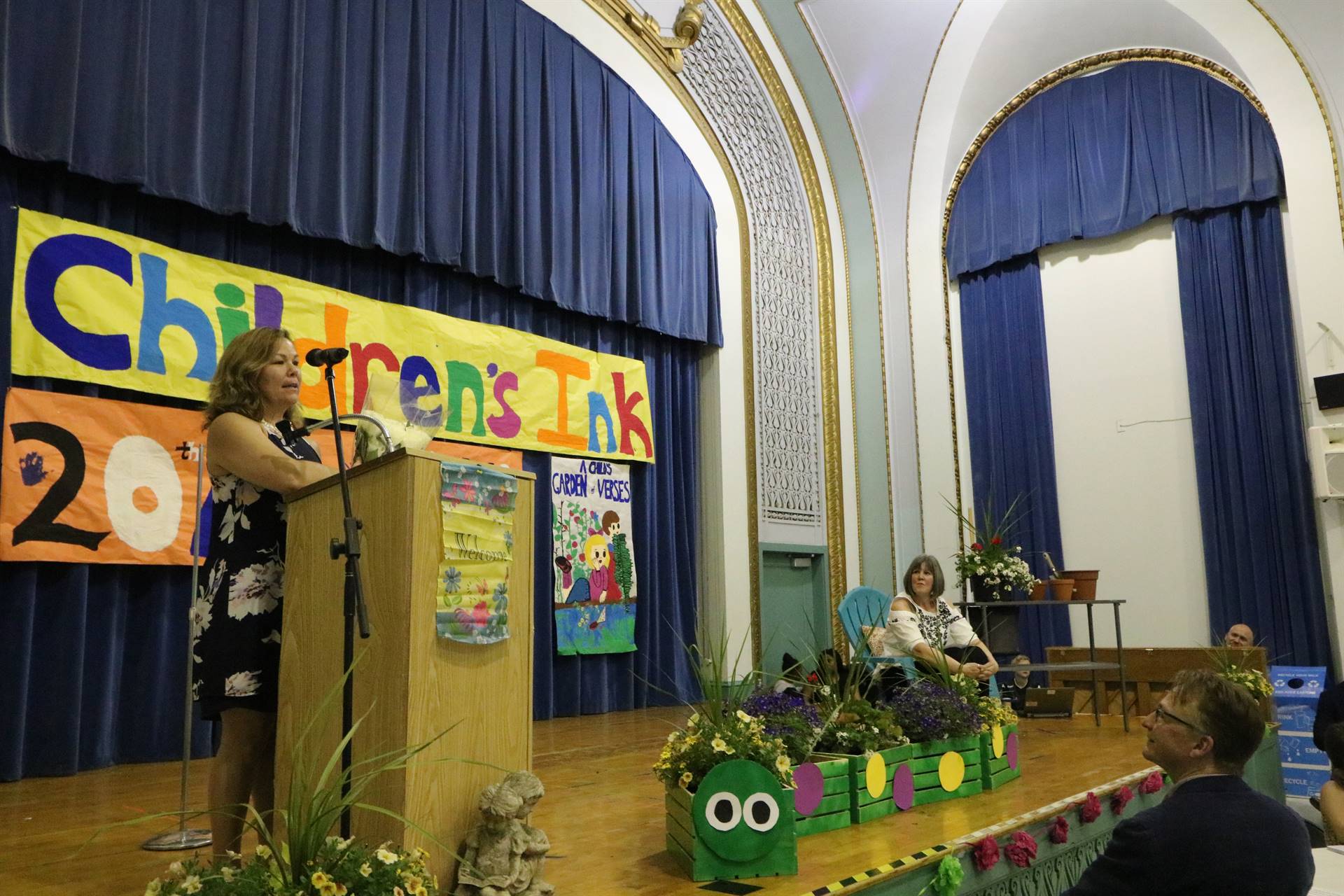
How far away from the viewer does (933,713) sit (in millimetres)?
2996

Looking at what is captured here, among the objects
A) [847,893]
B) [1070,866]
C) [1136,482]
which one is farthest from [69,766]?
[1136,482]

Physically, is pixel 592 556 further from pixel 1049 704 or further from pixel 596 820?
pixel 596 820

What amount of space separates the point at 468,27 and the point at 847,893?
5.22 metres

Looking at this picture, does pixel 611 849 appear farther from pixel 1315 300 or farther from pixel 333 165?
pixel 1315 300

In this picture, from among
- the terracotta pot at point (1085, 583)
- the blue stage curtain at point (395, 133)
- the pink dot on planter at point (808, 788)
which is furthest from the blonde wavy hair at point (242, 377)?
the terracotta pot at point (1085, 583)

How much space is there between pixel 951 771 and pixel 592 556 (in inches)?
132

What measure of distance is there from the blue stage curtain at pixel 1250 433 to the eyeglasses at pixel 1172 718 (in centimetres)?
527

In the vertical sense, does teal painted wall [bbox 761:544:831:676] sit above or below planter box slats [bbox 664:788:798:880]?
above

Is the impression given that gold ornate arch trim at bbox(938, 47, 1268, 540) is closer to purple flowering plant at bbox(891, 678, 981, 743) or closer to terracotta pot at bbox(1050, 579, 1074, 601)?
terracotta pot at bbox(1050, 579, 1074, 601)

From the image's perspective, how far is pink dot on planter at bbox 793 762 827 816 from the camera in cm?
249

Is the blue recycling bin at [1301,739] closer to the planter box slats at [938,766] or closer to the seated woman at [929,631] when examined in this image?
Result: the seated woman at [929,631]

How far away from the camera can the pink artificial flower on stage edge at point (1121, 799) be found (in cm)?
321

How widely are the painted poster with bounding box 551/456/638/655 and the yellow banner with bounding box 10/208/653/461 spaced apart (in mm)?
160

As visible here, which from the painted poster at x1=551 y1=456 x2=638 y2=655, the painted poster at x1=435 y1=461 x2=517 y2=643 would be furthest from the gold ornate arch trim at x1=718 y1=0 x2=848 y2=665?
the painted poster at x1=435 y1=461 x2=517 y2=643
